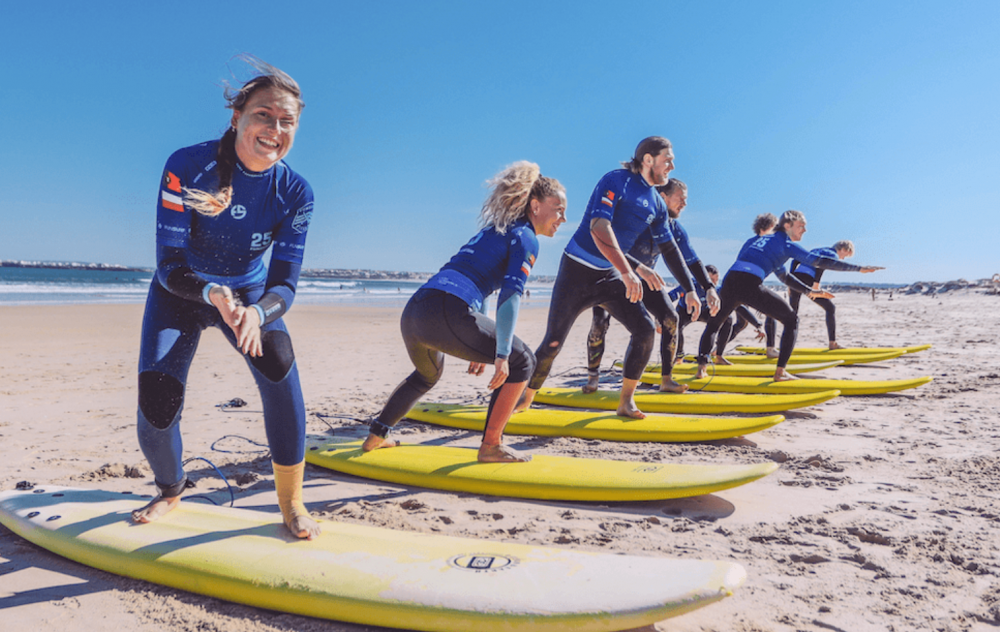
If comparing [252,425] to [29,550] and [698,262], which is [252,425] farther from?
[698,262]

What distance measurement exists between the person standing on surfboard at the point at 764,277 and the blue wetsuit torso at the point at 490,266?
12.0 ft

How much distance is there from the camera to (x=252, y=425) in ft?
15.4

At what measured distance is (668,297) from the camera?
5.00 meters

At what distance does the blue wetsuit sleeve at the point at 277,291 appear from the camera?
7.05ft

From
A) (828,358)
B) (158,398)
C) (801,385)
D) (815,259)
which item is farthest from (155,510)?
(828,358)

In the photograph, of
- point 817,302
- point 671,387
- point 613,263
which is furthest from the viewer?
point 817,302

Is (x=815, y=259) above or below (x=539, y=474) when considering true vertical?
above

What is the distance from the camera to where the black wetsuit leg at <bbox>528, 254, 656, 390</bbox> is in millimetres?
4414

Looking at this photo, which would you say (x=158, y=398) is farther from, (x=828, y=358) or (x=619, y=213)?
(x=828, y=358)

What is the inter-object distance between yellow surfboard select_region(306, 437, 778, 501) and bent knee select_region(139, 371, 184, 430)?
4.31 feet

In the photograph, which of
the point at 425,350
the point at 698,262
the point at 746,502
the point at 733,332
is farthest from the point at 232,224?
the point at 733,332

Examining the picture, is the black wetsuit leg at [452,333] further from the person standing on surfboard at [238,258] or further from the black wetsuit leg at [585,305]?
the black wetsuit leg at [585,305]

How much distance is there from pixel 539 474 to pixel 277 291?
1.69 meters

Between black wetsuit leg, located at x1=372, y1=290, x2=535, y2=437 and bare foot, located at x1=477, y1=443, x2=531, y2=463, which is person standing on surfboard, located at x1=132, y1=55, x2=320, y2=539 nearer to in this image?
black wetsuit leg, located at x1=372, y1=290, x2=535, y2=437
